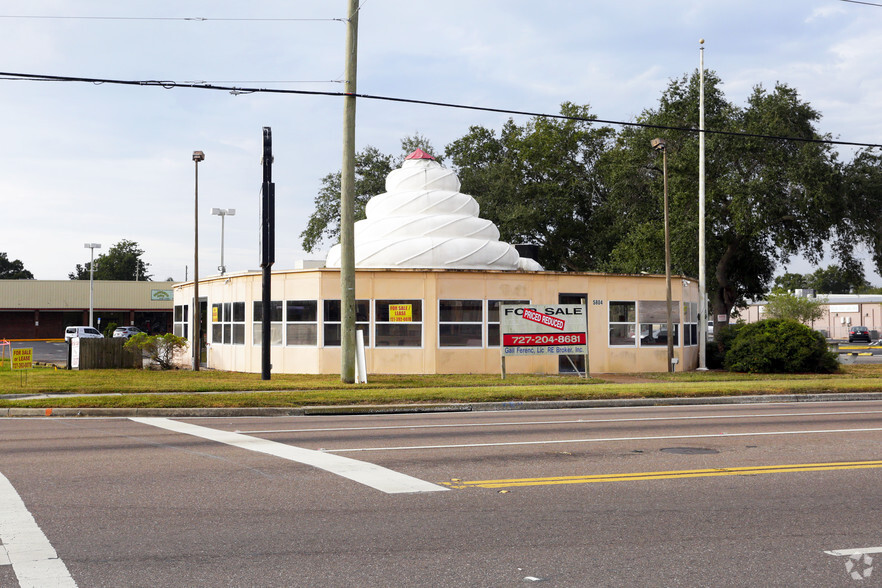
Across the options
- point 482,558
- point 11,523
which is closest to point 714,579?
point 482,558

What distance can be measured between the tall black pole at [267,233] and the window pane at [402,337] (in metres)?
4.18

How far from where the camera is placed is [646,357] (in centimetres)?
2831

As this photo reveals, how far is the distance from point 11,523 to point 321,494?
2516mm

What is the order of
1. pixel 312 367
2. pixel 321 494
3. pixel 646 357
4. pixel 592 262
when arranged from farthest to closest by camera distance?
1. pixel 592 262
2. pixel 646 357
3. pixel 312 367
4. pixel 321 494

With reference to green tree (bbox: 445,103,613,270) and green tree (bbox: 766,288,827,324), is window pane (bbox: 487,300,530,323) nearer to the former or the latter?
green tree (bbox: 445,103,613,270)

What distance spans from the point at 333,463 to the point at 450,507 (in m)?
2.60

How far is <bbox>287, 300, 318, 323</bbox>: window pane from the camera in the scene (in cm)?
2631

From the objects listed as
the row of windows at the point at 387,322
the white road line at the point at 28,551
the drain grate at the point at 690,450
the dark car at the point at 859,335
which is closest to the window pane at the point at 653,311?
the row of windows at the point at 387,322

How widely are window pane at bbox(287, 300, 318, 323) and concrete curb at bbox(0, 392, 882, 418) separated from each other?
9.88m

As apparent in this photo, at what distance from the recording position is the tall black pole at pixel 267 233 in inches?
901

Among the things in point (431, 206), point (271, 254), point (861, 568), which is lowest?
point (861, 568)

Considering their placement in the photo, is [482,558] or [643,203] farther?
[643,203]

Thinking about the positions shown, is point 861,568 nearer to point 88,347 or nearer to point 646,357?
point 646,357

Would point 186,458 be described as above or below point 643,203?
below
